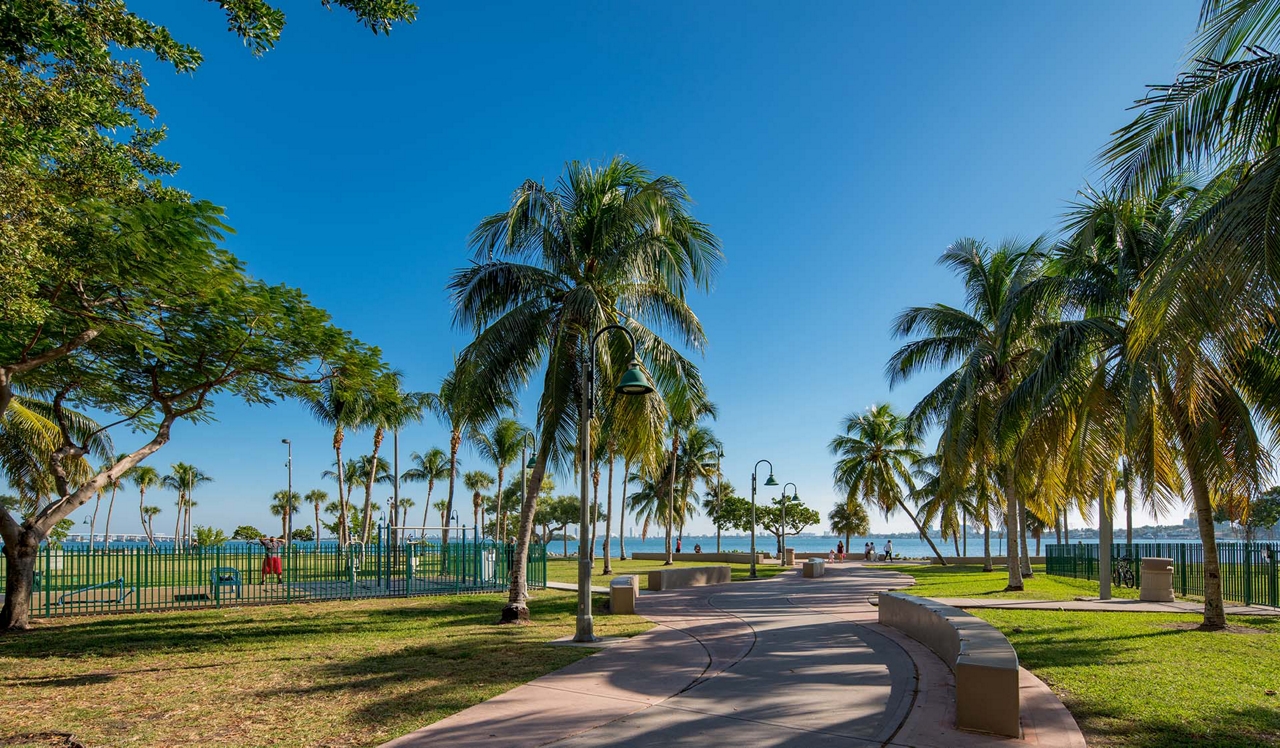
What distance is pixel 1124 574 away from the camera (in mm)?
26156

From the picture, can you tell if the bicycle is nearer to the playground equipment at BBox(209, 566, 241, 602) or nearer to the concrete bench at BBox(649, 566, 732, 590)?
the concrete bench at BBox(649, 566, 732, 590)

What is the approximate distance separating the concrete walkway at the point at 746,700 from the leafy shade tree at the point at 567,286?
17.3ft

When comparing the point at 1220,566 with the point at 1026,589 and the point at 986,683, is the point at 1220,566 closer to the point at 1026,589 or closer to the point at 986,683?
the point at 1026,589

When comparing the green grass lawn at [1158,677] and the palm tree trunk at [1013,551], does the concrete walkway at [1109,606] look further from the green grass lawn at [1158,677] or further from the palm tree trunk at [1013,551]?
the palm tree trunk at [1013,551]

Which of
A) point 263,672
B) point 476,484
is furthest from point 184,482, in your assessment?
point 263,672

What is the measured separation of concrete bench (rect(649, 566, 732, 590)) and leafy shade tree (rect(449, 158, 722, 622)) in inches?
323

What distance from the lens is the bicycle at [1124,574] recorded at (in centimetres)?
2573

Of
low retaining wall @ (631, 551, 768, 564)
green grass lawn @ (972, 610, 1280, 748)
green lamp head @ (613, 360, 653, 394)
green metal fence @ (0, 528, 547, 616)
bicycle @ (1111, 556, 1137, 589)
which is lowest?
low retaining wall @ (631, 551, 768, 564)

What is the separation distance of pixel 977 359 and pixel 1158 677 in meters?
13.0

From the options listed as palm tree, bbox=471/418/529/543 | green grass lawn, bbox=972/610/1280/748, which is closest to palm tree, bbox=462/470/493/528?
palm tree, bbox=471/418/529/543

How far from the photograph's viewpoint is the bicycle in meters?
25.7

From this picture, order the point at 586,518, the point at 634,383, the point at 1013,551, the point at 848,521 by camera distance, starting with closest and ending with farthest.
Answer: the point at 634,383 → the point at 586,518 → the point at 1013,551 → the point at 848,521

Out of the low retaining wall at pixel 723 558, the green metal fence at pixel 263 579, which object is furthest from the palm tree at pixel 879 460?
the green metal fence at pixel 263 579

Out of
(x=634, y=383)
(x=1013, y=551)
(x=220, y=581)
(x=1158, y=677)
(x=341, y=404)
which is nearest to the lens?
(x=1158, y=677)
